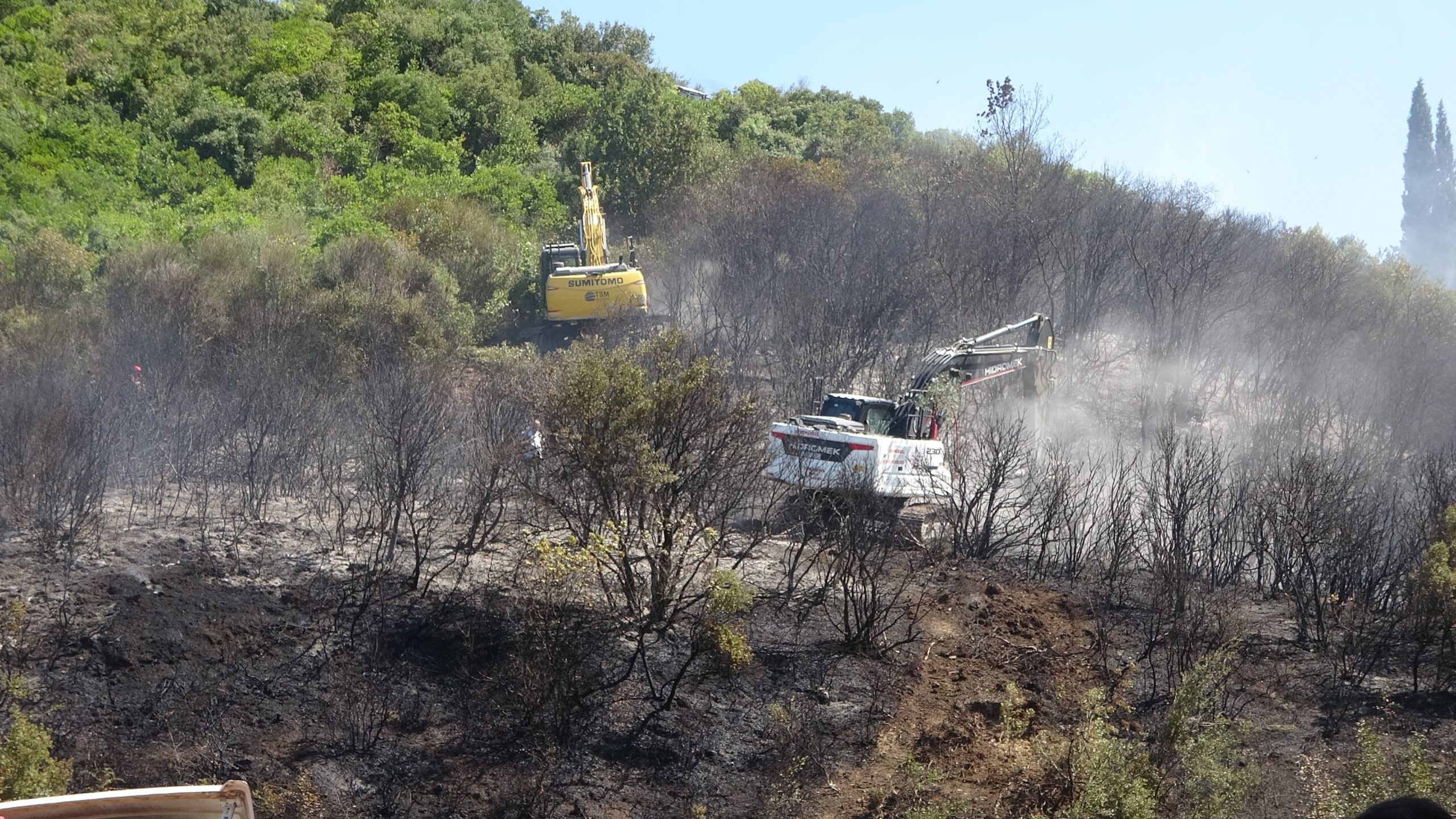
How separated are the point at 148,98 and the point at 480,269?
15.9 m

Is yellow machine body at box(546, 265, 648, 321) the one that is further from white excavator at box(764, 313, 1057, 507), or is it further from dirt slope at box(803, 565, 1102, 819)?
dirt slope at box(803, 565, 1102, 819)

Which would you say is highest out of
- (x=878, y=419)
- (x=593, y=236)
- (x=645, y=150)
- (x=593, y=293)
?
(x=645, y=150)

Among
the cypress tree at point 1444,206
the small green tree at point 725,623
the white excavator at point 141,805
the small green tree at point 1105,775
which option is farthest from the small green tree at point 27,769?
the cypress tree at point 1444,206

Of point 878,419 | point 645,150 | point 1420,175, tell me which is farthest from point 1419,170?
point 878,419


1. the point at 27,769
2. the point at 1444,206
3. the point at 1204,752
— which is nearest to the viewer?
the point at 27,769

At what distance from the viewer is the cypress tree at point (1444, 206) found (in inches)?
2972

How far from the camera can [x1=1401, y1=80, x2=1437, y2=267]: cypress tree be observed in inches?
3691

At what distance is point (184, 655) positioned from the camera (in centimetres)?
1173

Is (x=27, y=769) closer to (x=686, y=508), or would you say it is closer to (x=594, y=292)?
(x=686, y=508)

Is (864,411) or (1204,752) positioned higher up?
(864,411)

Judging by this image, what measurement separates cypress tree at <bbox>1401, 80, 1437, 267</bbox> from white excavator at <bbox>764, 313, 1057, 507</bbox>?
80039 millimetres

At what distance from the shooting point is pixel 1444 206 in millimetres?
95562

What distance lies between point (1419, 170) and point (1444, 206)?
6919mm

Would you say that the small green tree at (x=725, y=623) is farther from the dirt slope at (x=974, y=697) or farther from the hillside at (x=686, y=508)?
the dirt slope at (x=974, y=697)
